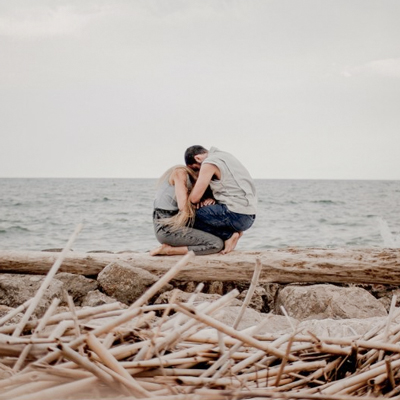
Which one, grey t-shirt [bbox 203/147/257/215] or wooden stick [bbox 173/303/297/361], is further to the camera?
grey t-shirt [bbox 203/147/257/215]

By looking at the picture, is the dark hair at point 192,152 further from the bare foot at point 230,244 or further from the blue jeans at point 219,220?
the bare foot at point 230,244

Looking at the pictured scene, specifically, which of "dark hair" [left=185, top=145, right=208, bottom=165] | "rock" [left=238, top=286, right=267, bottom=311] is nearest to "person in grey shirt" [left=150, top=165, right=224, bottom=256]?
"dark hair" [left=185, top=145, right=208, bottom=165]

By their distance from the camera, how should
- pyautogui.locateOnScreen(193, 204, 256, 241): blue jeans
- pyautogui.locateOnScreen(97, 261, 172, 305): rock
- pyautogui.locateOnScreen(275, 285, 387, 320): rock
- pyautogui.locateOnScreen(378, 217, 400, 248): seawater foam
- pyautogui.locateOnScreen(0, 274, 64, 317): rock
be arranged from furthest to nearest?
pyautogui.locateOnScreen(378, 217, 400, 248): seawater foam, pyautogui.locateOnScreen(193, 204, 256, 241): blue jeans, pyautogui.locateOnScreen(97, 261, 172, 305): rock, pyautogui.locateOnScreen(0, 274, 64, 317): rock, pyautogui.locateOnScreen(275, 285, 387, 320): rock

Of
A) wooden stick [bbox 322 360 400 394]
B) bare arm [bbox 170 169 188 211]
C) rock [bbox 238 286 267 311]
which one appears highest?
bare arm [bbox 170 169 188 211]

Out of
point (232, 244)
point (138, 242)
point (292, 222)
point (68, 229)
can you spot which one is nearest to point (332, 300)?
point (232, 244)

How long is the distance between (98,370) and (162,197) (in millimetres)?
4691

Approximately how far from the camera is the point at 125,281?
5.11m

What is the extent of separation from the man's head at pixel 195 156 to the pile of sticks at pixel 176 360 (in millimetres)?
4287

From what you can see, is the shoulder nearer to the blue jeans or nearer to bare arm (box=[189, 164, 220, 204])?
bare arm (box=[189, 164, 220, 204])

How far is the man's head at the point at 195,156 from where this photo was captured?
18.5 feet

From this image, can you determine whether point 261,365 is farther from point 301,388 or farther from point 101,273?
point 101,273

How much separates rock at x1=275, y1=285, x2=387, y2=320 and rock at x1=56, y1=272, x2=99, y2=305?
2.26 m

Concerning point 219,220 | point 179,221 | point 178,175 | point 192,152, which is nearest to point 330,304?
point 219,220

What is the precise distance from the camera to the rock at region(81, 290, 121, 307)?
16.1 feet
